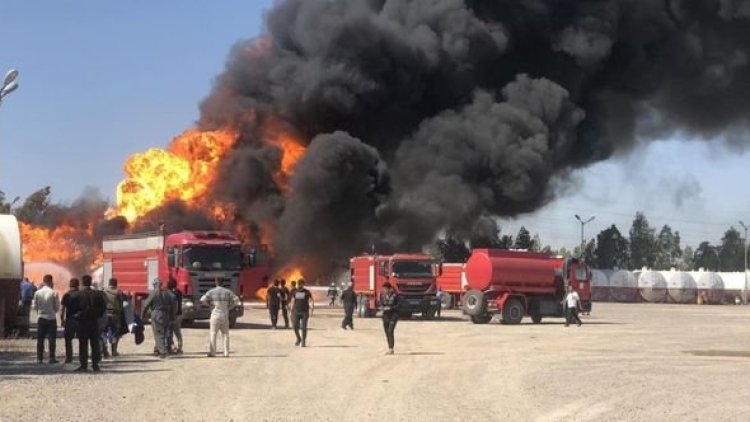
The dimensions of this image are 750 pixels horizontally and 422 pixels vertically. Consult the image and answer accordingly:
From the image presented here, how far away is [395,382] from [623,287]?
73524mm

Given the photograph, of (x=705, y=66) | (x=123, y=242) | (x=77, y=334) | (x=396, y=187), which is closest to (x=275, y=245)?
(x=396, y=187)

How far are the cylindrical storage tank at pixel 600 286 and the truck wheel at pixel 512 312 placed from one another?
4810 cm

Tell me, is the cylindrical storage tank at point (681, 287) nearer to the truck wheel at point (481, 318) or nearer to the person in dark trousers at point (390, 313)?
the truck wheel at point (481, 318)

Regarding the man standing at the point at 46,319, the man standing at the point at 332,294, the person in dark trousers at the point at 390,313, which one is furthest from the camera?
the man standing at the point at 332,294

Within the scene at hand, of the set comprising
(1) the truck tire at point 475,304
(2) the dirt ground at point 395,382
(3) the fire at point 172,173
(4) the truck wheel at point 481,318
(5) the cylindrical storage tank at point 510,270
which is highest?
(3) the fire at point 172,173

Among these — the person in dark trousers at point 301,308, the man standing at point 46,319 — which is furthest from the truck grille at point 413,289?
the man standing at point 46,319

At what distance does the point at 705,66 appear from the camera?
61250 millimetres

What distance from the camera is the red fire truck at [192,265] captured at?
31.6 meters

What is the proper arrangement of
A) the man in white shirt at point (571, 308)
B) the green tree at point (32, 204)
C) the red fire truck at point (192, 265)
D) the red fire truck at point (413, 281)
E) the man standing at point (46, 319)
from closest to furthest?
the man standing at point (46, 319), the red fire truck at point (192, 265), the man in white shirt at point (571, 308), the red fire truck at point (413, 281), the green tree at point (32, 204)

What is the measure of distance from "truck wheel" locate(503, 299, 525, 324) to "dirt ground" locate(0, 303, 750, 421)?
34.8 ft

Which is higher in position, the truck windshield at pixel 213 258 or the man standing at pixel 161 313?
the truck windshield at pixel 213 258

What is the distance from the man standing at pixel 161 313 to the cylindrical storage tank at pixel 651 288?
71.8 metres

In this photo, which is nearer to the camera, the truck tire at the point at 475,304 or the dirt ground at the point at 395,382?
the dirt ground at the point at 395,382

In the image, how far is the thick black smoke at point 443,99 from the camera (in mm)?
56469
